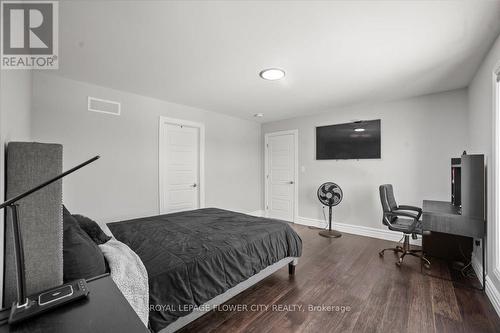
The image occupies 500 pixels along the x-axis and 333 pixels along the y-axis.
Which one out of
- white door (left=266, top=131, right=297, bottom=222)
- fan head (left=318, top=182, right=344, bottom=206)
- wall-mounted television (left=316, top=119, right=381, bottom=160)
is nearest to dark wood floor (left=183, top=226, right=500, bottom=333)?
fan head (left=318, top=182, right=344, bottom=206)

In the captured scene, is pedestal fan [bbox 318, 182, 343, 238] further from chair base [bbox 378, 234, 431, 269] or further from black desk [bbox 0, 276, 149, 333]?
black desk [bbox 0, 276, 149, 333]

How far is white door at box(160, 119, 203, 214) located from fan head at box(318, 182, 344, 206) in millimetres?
2393

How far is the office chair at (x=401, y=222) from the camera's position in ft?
9.32

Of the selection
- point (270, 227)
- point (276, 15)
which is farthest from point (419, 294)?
point (276, 15)

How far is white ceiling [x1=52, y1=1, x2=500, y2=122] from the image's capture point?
5.37ft

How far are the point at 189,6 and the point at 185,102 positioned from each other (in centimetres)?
242

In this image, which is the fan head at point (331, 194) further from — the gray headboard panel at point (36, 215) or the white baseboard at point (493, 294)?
the gray headboard panel at point (36, 215)

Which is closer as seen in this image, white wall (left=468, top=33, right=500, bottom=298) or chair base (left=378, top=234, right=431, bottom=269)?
white wall (left=468, top=33, right=500, bottom=298)

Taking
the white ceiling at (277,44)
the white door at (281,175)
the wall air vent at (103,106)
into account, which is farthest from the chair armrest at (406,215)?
the wall air vent at (103,106)

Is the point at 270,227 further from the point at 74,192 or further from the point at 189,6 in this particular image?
the point at 74,192

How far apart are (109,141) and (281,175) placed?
11.7 ft

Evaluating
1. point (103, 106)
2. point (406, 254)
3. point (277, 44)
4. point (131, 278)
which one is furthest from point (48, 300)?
point (406, 254)

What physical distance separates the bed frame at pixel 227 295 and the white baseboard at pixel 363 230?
2.13 m

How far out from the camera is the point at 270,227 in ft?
8.35
